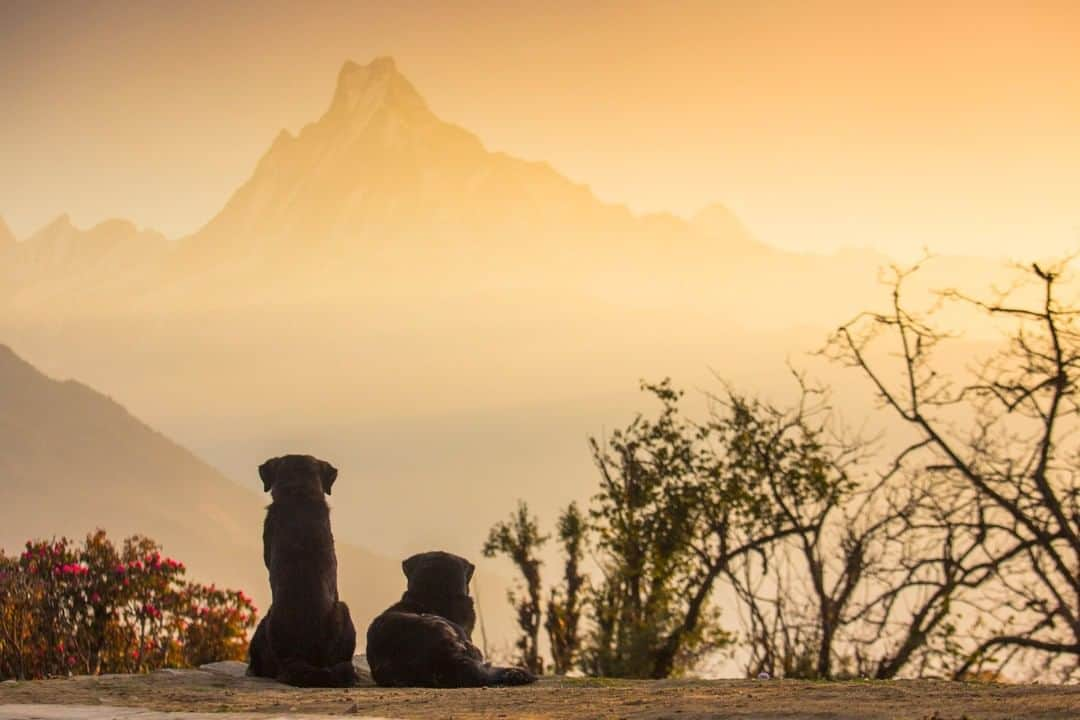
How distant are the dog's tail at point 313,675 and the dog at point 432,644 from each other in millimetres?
309

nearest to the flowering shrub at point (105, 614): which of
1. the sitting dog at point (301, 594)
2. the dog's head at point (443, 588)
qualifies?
the sitting dog at point (301, 594)

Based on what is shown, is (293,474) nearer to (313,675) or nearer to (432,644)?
(313,675)

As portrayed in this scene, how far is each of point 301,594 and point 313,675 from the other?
0.89 meters

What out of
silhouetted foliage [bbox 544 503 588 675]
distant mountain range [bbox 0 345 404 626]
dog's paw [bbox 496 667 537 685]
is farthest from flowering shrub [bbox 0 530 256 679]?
distant mountain range [bbox 0 345 404 626]

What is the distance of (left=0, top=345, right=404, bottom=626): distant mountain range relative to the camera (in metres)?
146

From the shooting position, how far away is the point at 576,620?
25734mm

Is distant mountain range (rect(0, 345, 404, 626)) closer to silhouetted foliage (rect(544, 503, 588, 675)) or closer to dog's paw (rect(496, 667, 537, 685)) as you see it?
silhouetted foliage (rect(544, 503, 588, 675))

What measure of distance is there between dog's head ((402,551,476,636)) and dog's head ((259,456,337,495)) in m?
1.50

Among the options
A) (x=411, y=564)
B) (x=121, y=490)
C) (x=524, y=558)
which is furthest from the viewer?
(x=121, y=490)

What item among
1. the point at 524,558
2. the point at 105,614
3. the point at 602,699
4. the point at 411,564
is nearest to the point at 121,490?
the point at 524,558

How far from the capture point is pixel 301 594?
1484 centimetres

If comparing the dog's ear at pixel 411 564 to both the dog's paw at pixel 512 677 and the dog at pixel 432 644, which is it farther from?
the dog's paw at pixel 512 677

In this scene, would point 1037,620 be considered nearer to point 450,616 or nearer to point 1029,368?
point 1029,368

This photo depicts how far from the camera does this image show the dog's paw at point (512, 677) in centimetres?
1403
